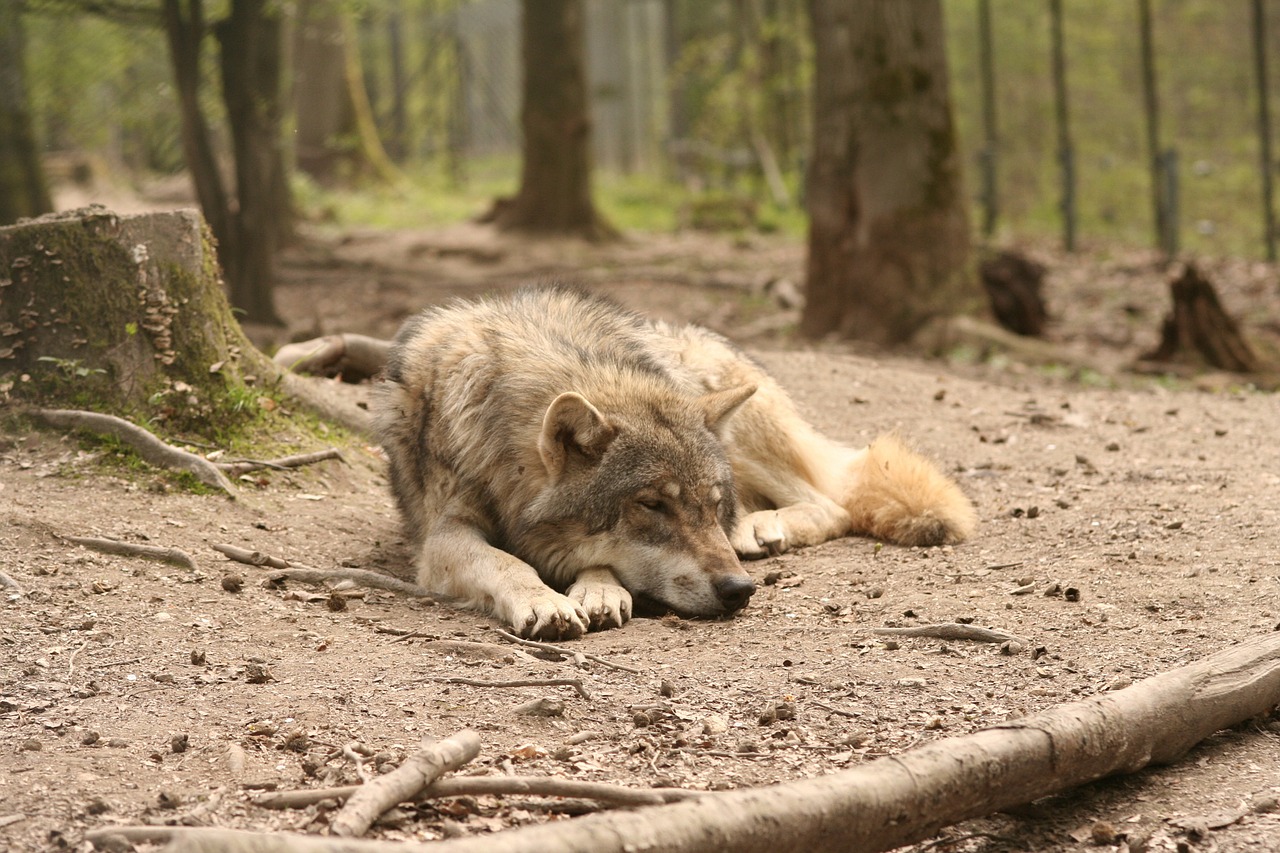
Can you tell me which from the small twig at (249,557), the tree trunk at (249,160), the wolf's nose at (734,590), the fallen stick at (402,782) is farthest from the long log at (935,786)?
the tree trunk at (249,160)

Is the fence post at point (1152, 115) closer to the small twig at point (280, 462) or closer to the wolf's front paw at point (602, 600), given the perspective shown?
the small twig at point (280, 462)

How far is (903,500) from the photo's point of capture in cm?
531

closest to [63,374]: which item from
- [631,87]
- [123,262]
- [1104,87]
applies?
[123,262]

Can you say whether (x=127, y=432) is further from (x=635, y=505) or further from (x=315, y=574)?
(x=635, y=505)

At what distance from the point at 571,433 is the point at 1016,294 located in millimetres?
7354

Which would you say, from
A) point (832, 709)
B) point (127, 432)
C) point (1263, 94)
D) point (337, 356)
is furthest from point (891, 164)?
point (832, 709)

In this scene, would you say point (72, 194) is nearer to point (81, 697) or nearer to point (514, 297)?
point (514, 297)

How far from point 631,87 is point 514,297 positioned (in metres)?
30.2

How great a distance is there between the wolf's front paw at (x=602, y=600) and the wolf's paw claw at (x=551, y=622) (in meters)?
0.11

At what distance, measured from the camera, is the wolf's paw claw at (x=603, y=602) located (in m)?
4.36

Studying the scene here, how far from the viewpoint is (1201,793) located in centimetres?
300

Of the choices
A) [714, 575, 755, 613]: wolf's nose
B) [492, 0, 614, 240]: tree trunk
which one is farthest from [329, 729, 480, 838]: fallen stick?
[492, 0, 614, 240]: tree trunk

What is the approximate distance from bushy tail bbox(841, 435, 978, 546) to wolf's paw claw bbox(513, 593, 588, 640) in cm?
170

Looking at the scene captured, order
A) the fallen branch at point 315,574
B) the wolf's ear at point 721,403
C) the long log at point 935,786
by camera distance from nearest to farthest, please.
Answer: the long log at point 935,786 < the fallen branch at point 315,574 < the wolf's ear at point 721,403
